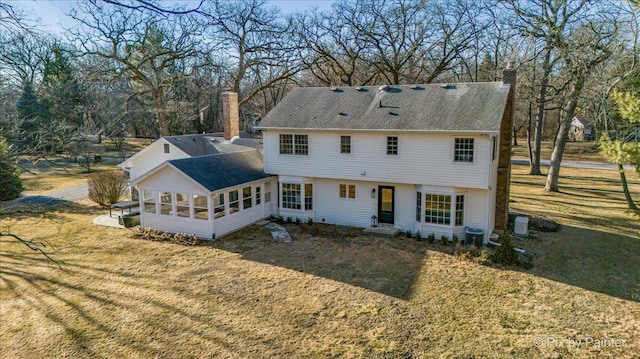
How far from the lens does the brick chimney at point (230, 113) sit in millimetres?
22500

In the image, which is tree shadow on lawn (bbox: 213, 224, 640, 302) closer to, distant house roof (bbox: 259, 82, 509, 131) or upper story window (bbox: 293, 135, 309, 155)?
upper story window (bbox: 293, 135, 309, 155)

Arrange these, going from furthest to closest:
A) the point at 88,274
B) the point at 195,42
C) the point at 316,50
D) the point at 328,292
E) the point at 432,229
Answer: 1. the point at 316,50
2. the point at 195,42
3. the point at 432,229
4. the point at 88,274
5. the point at 328,292

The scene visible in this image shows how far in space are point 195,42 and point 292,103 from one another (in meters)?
12.7

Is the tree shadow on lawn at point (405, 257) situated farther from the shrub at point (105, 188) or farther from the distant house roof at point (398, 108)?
the shrub at point (105, 188)

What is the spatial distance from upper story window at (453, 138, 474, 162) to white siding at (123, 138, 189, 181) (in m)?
13.2

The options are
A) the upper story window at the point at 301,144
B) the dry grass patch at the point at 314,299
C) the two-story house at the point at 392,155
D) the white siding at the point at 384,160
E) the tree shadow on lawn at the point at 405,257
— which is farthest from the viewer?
the upper story window at the point at 301,144

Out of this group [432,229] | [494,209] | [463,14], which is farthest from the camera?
[463,14]

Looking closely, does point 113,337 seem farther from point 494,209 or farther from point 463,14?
point 463,14

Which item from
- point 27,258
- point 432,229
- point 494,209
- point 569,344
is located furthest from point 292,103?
point 569,344

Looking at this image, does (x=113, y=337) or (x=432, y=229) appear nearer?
(x=113, y=337)

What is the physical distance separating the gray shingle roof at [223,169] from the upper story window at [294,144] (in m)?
1.59

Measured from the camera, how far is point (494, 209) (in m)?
17.4

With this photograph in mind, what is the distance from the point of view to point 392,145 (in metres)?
16.6

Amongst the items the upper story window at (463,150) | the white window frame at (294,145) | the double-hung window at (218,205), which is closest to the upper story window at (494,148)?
the upper story window at (463,150)
